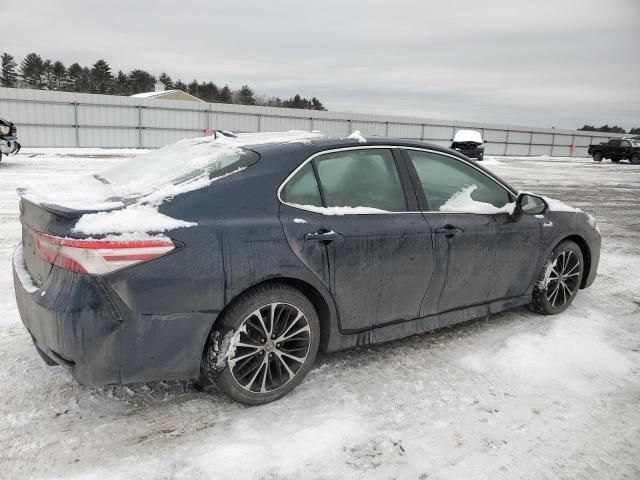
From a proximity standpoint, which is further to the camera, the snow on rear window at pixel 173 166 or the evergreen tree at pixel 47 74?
the evergreen tree at pixel 47 74

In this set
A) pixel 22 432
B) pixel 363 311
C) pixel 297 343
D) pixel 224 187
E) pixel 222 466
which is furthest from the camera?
pixel 363 311

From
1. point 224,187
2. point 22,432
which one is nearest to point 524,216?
point 224,187

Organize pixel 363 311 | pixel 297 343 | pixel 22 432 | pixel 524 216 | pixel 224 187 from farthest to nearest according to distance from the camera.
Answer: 1. pixel 524 216
2. pixel 363 311
3. pixel 297 343
4. pixel 224 187
5. pixel 22 432

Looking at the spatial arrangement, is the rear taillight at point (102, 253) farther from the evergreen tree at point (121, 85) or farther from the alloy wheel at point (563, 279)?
the evergreen tree at point (121, 85)

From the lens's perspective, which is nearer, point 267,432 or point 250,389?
point 267,432

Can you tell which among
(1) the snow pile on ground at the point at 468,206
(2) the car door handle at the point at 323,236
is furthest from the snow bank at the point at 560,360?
(2) the car door handle at the point at 323,236

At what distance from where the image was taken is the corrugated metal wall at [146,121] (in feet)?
78.8

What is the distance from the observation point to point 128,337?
248cm

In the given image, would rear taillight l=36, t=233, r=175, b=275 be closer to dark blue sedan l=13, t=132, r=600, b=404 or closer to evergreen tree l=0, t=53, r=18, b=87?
dark blue sedan l=13, t=132, r=600, b=404

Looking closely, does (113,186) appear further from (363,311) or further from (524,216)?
(524,216)

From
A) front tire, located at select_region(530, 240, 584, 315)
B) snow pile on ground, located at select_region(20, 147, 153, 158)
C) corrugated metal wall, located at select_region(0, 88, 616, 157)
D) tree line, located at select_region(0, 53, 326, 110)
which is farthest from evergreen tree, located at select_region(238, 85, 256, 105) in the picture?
front tire, located at select_region(530, 240, 584, 315)

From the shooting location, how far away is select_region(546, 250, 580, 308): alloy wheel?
14.7 ft

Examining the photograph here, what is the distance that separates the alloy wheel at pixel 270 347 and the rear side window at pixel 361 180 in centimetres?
74

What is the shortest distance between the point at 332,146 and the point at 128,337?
168 centimetres
